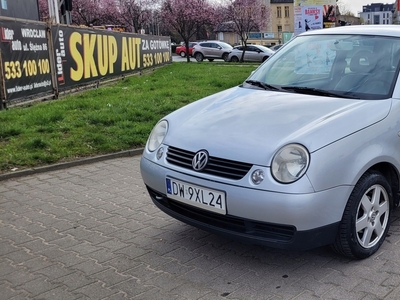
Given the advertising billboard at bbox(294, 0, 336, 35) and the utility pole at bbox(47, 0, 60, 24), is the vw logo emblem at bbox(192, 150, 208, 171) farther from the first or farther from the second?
the utility pole at bbox(47, 0, 60, 24)

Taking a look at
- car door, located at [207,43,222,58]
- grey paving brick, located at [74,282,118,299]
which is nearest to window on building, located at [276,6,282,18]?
car door, located at [207,43,222,58]

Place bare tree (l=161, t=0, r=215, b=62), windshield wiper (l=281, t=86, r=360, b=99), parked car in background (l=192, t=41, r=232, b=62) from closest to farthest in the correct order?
1. windshield wiper (l=281, t=86, r=360, b=99)
2. bare tree (l=161, t=0, r=215, b=62)
3. parked car in background (l=192, t=41, r=232, b=62)

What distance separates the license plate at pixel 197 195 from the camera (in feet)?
10.6

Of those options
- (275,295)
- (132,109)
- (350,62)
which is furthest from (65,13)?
(275,295)

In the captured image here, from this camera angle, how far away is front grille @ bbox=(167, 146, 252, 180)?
10.5 ft

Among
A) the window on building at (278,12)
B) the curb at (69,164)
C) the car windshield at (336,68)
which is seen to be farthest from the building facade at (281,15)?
the car windshield at (336,68)

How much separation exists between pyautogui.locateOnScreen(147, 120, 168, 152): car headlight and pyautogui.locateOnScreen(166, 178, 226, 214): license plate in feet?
1.48

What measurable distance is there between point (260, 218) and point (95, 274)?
126 centimetres

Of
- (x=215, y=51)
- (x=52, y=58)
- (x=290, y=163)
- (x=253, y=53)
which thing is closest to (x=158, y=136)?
(x=290, y=163)

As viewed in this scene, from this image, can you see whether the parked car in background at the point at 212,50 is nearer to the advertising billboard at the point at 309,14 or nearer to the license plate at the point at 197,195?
the advertising billboard at the point at 309,14

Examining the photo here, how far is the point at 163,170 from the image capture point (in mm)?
3598

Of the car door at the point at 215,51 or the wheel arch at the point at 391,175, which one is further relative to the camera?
the car door at the point at 215,51

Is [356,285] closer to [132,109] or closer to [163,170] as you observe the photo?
[163,170]

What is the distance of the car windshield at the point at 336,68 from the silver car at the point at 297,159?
0.04 feet
